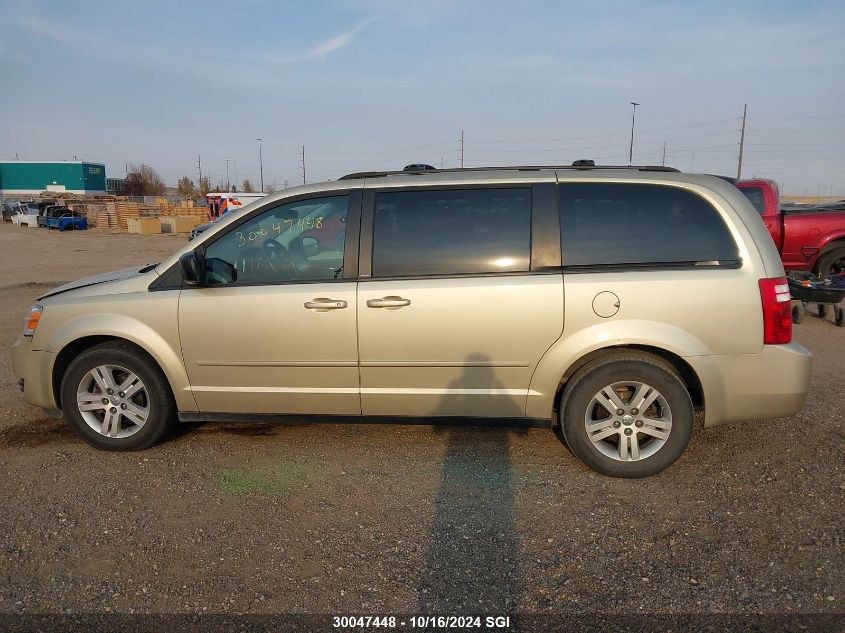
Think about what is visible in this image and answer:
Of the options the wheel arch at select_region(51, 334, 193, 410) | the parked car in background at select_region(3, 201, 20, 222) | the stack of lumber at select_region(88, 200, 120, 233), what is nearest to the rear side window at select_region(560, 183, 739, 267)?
the wheel arch at select_region(51, 334, 193, 410)

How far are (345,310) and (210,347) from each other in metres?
0.96

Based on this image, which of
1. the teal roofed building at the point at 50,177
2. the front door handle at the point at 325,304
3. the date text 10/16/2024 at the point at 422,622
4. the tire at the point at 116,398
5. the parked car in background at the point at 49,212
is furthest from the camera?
the teal roofed building at the point at 50,177

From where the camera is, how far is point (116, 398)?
14.0 ft

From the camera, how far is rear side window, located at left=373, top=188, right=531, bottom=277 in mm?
3883

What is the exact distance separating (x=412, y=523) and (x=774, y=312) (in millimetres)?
2468

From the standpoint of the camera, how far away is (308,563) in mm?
3039

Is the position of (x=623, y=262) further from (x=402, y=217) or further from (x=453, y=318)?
(x=402, y=217)

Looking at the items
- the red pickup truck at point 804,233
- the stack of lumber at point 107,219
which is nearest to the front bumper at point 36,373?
the red pickup truck at point 804,233

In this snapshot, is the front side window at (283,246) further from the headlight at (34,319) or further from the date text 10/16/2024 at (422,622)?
the date text 10/16/2024 at (422,622)

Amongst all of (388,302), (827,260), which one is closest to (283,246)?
(388,302)

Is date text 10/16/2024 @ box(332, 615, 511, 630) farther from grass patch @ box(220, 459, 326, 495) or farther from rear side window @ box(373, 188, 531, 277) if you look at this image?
rear side window @ box(373, 188, 531, 277)

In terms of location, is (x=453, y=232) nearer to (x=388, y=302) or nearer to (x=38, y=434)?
(x=388, y=302)

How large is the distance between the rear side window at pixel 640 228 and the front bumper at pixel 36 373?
3596 millimetres

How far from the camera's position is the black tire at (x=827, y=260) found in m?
9.54
